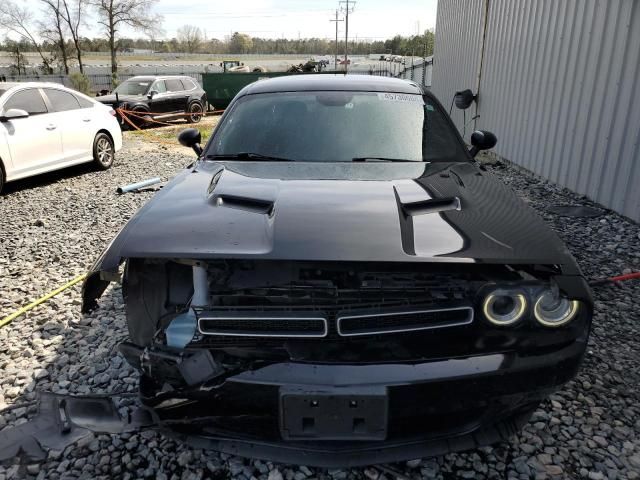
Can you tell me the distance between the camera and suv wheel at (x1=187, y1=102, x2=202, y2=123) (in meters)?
16.2

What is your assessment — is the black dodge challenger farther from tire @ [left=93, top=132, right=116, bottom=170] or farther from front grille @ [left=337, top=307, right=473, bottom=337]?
tire @ [left=93, top=132, right=116, bottom=170]

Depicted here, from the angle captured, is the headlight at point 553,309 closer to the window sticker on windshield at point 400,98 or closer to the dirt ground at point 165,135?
the window sticker on windshield at point 400,98

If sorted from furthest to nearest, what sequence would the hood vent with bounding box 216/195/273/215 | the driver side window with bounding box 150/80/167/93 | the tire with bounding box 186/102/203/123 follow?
1. the tire with bounding box 186/102/203/123
2. the driver side window with bounding box 150/80/167/93
3. the hood vent with bounding box 216/195/273/215

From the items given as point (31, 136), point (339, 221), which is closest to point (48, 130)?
point (31, 136)

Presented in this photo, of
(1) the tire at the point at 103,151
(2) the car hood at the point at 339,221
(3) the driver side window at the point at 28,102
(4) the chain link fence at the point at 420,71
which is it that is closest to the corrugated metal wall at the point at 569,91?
(2) the car hood at the point at 339,221

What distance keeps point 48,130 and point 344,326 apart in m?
7.21

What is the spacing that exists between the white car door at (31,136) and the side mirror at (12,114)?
0.07 metres

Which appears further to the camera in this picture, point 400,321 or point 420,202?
point 420,202

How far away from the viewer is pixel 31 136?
22.7 ft

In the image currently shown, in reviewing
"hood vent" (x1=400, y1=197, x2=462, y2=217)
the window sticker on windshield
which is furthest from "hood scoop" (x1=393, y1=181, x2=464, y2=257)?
the window sticker on windshield

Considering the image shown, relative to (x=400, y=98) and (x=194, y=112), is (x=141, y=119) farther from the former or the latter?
(x=400, y=98)

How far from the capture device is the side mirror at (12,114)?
21.4 feet

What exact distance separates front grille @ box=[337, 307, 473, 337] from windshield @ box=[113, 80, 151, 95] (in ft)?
50.0

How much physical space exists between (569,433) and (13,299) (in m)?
3.94
